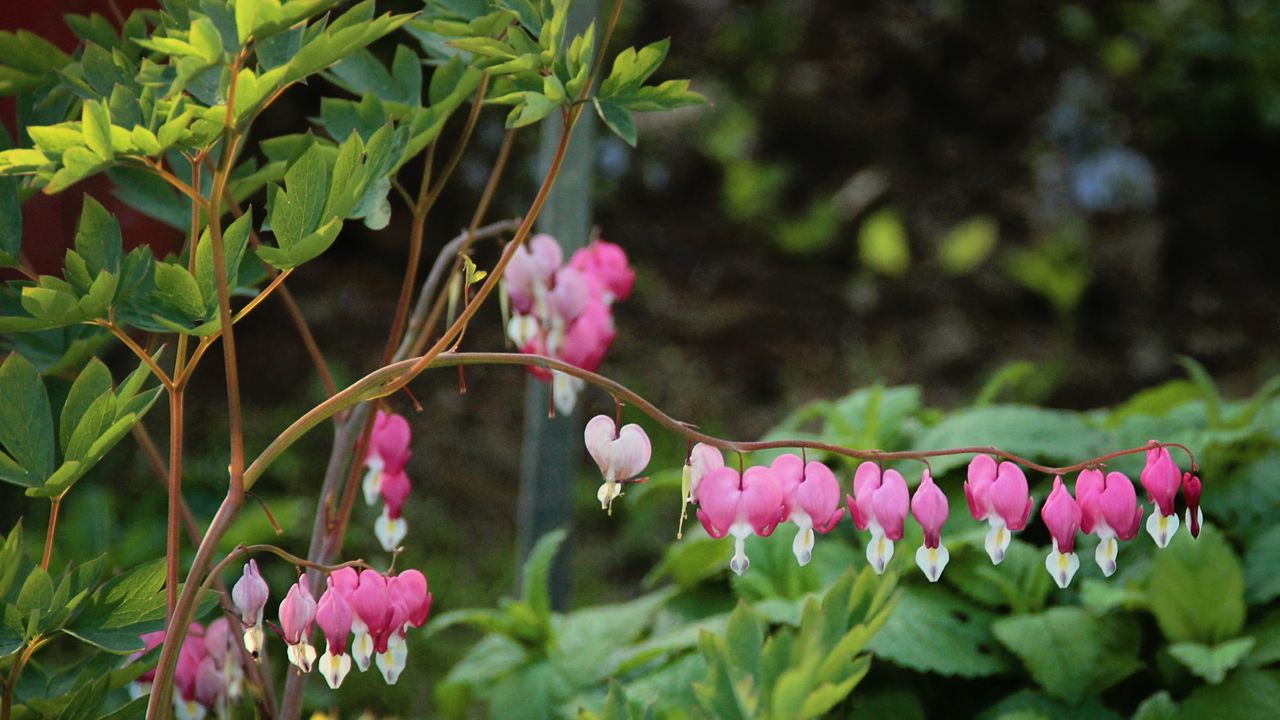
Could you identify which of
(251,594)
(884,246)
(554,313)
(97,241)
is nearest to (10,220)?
(97,241)

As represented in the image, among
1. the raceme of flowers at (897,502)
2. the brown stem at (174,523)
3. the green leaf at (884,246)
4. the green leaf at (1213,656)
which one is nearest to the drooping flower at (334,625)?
the brown stem at (174,523)

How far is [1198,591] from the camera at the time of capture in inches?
63.1

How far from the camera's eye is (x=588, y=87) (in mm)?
944

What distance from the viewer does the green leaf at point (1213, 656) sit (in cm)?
149

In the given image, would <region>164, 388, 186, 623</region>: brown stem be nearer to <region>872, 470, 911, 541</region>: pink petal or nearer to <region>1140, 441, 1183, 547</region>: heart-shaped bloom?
<region>872, 470, 911, 541</region>: pink petal

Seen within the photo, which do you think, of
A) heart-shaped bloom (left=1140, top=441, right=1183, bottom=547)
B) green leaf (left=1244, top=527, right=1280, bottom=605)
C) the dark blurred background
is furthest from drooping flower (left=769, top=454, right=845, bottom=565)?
the dark blurred background

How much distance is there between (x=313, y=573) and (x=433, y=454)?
7.46 ft

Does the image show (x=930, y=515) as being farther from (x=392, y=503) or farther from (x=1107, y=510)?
(x=392, y=503)

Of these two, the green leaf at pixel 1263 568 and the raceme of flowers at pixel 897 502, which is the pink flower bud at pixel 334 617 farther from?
the green leaf at pixel 1263 568

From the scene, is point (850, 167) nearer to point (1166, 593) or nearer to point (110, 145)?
point (1166, 593)

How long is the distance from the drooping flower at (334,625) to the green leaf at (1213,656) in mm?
1038

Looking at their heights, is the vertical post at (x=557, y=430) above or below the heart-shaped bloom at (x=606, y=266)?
below

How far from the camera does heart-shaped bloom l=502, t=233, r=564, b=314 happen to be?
4.12 ft

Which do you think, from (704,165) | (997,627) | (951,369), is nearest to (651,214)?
(704,165)
